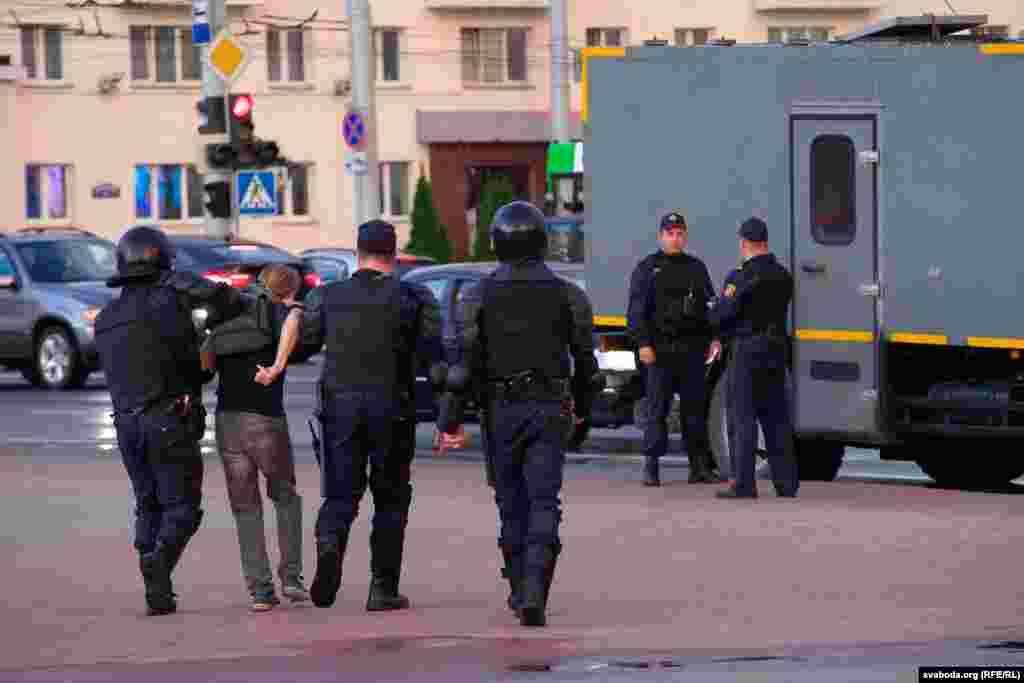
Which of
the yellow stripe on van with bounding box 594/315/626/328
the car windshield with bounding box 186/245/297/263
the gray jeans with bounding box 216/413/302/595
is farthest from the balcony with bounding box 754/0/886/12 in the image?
the gray jeans with bounding box 216/413/302/595

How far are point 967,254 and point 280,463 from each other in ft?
21.0

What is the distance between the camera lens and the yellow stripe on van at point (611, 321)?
65.3 feet

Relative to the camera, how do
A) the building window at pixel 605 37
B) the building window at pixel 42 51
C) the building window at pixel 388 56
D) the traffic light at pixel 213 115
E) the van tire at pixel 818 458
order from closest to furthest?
1. the van tire at pixel 818 458
2. the traffic light at pixel 213 115
3. the building window at pixel 42 51
4. the building window at pixel 388 56
5. the building window at pixel 605 37

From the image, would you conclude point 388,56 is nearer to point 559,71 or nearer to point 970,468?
point 559,71

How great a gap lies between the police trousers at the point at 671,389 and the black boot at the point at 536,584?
6590mm

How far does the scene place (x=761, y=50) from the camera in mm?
18594

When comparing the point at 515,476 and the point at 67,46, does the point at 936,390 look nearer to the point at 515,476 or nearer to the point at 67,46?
the point at 515,476

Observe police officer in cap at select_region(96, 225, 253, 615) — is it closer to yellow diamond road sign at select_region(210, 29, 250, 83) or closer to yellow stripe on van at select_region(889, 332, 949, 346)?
yellow stripe on van at select_region(889, 332, 949, 346)

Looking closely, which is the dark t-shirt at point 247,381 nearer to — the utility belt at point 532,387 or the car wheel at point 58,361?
the utility belt at point 532,387

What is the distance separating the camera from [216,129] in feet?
114

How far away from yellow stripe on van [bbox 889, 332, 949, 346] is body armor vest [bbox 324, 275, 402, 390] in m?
6.40

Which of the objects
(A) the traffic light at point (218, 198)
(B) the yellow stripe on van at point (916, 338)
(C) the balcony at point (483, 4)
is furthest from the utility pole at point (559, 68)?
(B) the yellow stripe on van at point (916, 338)

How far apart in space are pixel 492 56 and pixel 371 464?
54396 millimetres

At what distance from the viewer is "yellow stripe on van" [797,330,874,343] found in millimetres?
17938
